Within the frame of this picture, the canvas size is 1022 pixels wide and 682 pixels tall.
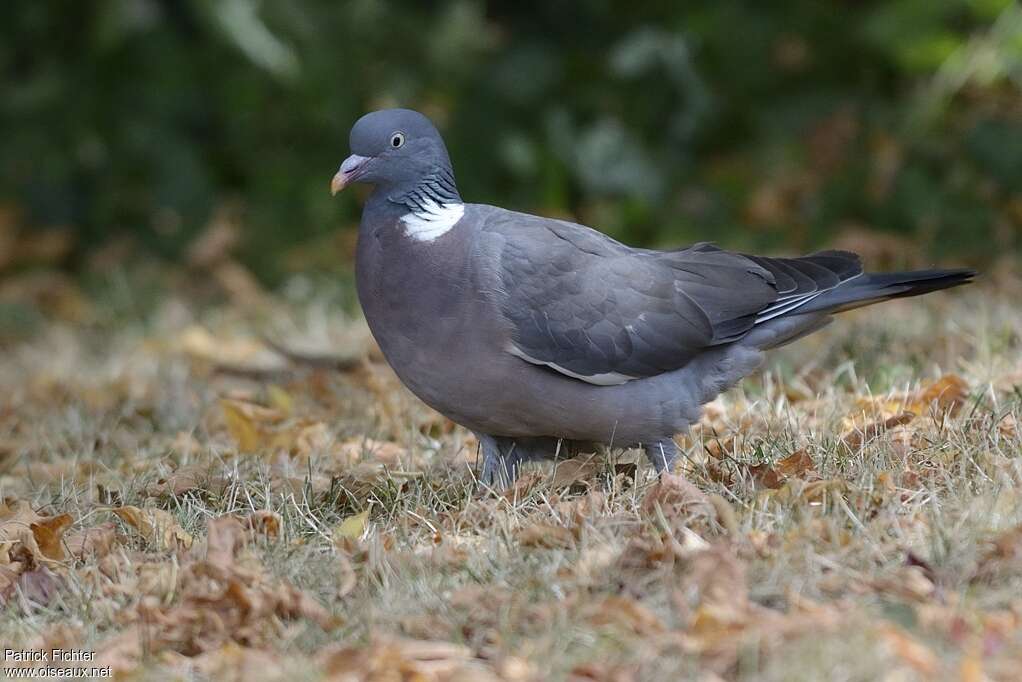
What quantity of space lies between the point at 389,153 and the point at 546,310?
2.06 ft

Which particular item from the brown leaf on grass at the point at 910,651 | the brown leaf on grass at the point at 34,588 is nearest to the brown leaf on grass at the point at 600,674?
the brown leaf on grass at the point at 910,651

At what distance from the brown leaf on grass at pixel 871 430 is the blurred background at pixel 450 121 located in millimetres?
3227

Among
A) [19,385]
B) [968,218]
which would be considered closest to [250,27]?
[19,385]

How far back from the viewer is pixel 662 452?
13.2 feet

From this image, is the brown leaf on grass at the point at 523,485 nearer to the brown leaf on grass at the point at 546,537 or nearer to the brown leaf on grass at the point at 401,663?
the brown leaf on grass at the point at 546,537

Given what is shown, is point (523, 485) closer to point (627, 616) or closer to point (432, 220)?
point (432, 220)

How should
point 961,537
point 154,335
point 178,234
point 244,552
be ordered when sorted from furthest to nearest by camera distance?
point 178,234 < point 154,335 < point 244,552 < point 961,537

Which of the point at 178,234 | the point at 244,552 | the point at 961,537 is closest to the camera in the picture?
the point at 961,537

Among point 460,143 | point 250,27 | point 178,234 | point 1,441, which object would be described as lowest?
point 1,441

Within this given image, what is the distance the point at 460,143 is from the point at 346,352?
2.36 m

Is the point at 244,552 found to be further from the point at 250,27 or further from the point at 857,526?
the point at 250,27

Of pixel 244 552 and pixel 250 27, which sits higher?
pixel 250 27

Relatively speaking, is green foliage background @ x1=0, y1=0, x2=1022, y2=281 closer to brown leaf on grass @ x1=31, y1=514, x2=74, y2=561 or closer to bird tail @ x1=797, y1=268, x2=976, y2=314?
bird tail @ x1=797, y1=268, x2=976, y2=314

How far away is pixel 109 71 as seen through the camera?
7.50m
